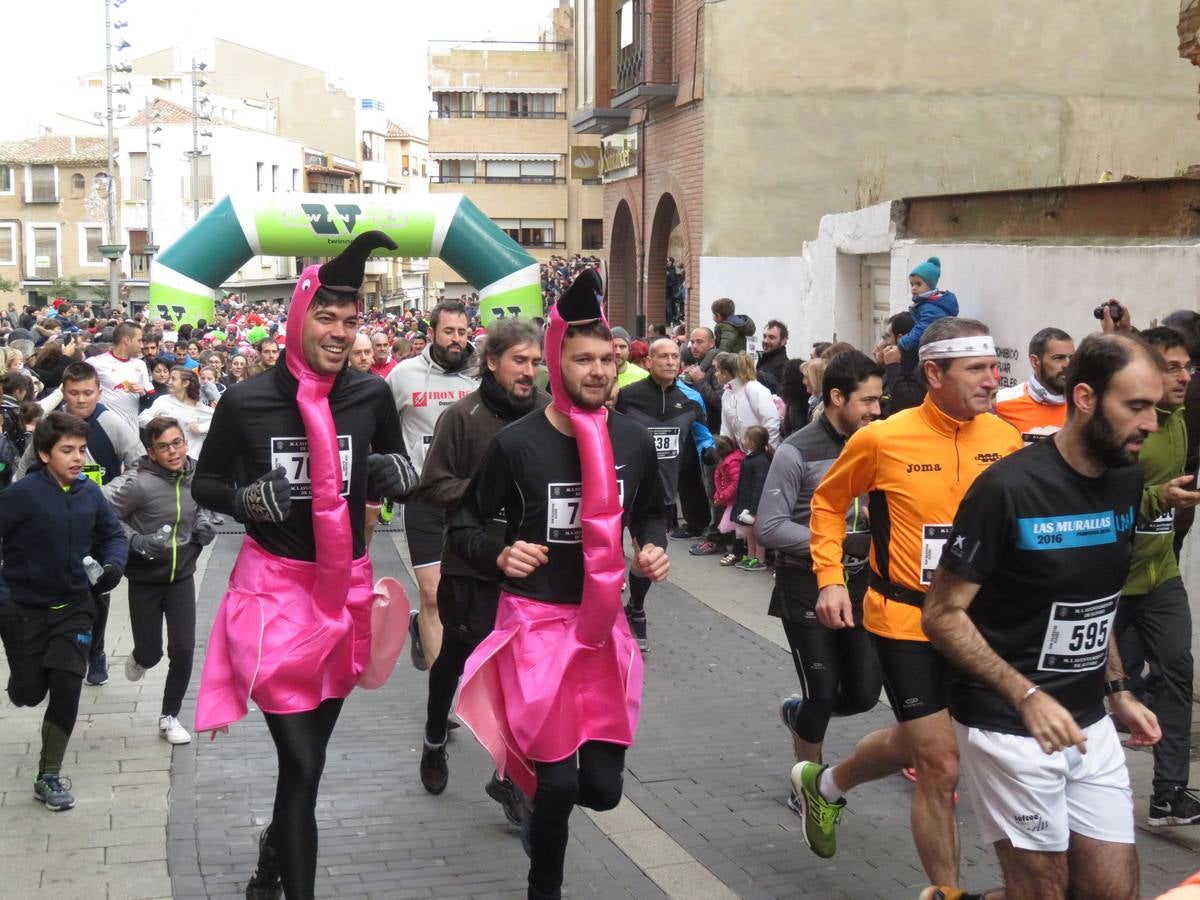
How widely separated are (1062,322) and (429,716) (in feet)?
19.9

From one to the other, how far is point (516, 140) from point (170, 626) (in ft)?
228

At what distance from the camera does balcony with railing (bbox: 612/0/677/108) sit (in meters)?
23.3

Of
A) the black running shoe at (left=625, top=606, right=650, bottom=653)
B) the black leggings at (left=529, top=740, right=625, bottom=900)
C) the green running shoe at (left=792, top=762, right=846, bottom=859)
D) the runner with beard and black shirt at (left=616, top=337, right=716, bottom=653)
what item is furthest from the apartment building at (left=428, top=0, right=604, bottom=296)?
the black leggings at (left=529, top=740, right=625, bottom=900)

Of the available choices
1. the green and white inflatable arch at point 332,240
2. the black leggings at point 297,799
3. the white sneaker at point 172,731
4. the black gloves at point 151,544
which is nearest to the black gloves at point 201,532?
the black gloves at point 151,544

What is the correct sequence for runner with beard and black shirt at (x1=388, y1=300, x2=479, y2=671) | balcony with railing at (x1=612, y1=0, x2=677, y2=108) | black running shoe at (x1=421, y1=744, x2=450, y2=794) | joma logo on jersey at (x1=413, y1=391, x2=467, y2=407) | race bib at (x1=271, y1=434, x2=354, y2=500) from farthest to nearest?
balcony with railing at (x1=612, y1=0, x2=677, y2=108) < joma logo on jersey at (x1=413, y1=391, x2=467, y2=407) < runner with beard and black shirt at (x1=388, y1=300, x2=479, y2=671) < black running shoe at (x1=421, y1=744, x2=450, y2=794) < race bib at (x1=271, y1=434, x2=354, y2=500)

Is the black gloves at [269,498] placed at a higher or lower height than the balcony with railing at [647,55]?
lower

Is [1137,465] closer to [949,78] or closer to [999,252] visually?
[999,252]

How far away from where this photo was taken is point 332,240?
21.2 m

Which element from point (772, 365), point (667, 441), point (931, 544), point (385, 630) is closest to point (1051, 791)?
point (931, 544)

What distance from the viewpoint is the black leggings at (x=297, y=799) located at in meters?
4.71

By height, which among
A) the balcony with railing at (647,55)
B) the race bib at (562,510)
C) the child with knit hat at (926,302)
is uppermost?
the balcony with railing at (647,55)

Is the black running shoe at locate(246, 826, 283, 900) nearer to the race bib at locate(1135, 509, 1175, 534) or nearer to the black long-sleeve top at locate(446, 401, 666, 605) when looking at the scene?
the black long-sleeve top at locate(446, 401, 666, 605)

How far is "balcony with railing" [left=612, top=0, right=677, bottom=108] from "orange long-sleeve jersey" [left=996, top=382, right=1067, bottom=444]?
54.4ft

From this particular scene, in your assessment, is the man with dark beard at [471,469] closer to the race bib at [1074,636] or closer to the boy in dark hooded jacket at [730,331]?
the race bib at [1074,636]
